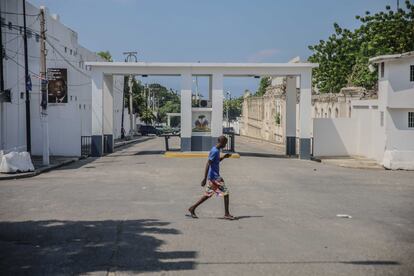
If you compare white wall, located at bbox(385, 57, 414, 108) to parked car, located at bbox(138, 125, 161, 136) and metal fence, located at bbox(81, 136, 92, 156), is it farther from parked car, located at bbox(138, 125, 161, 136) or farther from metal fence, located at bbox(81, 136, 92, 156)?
parked car, located at bbox(138, 125, 161, 136)

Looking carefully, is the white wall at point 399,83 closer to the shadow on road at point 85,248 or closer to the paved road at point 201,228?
the paved road at point 201,228

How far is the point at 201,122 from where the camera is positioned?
32.7 m

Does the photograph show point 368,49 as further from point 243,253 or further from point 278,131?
point 243,253

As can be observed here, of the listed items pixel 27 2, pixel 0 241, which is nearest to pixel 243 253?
pixel 0 241

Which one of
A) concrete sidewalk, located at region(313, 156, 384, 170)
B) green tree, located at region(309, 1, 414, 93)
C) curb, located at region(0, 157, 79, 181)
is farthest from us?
green tree, located at region(309, 1, 414, 93)

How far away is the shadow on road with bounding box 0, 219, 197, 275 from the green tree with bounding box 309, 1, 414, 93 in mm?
38321

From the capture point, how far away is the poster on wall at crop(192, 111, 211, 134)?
107ft

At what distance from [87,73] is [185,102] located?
1752 centimetres

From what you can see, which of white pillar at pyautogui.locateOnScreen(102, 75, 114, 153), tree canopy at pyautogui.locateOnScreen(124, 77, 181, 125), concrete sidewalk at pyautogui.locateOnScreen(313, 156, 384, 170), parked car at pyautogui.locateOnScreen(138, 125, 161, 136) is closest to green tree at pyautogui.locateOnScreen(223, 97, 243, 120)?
tree canopy at pyautogui.locateOnScreen(124, 77, 181, 125)

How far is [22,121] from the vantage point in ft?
99.0

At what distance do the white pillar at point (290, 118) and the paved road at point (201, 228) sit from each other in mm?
13744

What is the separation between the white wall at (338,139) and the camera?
1257 inches

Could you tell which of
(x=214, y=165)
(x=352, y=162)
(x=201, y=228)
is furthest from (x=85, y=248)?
(x=352, y=162)

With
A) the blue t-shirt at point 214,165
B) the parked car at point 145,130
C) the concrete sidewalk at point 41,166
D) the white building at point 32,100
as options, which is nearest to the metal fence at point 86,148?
the white building at point 32,100
